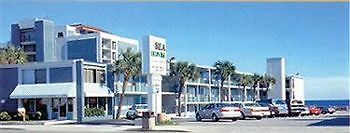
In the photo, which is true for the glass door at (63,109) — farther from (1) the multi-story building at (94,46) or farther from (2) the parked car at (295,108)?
(1) the multi-story building at (94,46)

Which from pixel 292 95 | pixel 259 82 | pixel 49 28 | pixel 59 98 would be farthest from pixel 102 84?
pixel 292 95

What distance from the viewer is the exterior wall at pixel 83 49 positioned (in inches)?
2697

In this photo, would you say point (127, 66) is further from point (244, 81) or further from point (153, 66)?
point (244, 81)

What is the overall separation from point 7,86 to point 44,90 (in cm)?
417

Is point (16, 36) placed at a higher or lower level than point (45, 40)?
higher

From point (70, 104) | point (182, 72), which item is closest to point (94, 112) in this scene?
point (70, 104)

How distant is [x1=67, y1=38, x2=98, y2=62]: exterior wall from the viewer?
68.5 metres

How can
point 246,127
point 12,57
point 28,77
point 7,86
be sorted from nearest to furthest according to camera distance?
point 246,127
point 28,77
point 7,86
point 12,57

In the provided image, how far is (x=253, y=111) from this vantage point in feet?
112

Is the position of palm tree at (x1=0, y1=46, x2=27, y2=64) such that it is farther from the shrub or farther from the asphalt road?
the asphalt road

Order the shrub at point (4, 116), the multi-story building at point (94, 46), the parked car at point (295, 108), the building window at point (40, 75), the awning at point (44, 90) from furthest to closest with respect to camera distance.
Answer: the multi-story building at point (94, 46) < the building window at point (40, 75) < the awning at point (44, 90) < the shrub at point (4, 116) < the parked car at point (295, 108)

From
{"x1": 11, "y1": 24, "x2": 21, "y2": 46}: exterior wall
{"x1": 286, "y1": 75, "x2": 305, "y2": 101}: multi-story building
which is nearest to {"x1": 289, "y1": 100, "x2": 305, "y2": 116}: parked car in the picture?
{"x1": 286, "y1": 75, "x2": 305, "y2": 101}: multi-story building

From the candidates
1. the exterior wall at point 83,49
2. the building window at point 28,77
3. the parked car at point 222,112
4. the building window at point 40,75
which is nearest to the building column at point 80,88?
the building window at point 40,75

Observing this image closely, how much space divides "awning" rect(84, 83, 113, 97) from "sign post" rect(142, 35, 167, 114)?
52.7 ft
